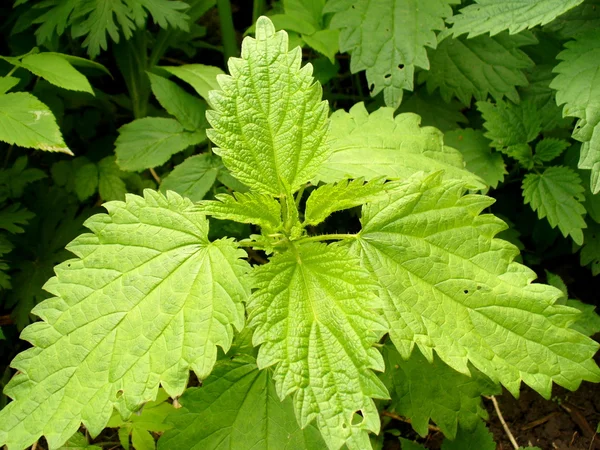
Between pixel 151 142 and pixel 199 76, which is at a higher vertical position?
pixel 199 76

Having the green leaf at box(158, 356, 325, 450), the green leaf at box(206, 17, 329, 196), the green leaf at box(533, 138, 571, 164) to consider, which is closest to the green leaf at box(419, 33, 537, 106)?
the green leaf at box(533, 138, 571, 164)

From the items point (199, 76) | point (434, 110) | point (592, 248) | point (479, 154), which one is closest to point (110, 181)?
point (199, 76)

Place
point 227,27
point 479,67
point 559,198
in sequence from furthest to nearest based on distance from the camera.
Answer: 1. point 227,27
2. point 479,67
3. point 559,198

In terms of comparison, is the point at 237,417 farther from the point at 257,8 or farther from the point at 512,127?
the point at 257,8

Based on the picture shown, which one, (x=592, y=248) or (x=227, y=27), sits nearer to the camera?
(x=592, y=248)

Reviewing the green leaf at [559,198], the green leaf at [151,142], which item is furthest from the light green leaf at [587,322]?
the green leaf at [151,142]
